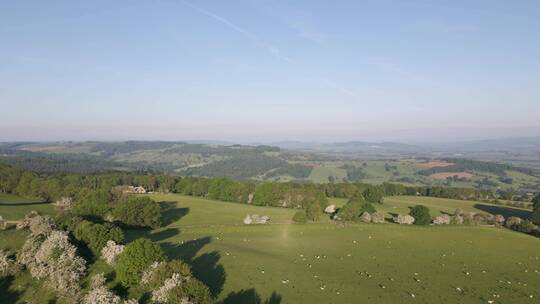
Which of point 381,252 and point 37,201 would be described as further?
point 37,201

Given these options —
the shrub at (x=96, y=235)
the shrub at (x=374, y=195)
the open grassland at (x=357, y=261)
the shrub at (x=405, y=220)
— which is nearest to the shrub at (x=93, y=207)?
the open grassland at (x=357, y=261)

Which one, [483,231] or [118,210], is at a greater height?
[118,210]

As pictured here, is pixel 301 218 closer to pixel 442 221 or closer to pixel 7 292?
pixel 442 221

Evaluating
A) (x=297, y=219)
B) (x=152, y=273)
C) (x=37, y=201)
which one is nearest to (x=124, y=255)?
(x=152, y=273)

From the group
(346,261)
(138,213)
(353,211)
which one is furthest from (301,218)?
(138,213)

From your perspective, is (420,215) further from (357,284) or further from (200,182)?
(200,182)

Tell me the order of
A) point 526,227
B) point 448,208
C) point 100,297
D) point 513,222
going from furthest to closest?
point 448,208, point 513,222, point 526,227, point 100,297

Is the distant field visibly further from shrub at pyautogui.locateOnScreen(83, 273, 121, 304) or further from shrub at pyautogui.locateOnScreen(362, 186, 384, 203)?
shrub at pyautogui.locateOnScreen(362, 186, 384, 203)
